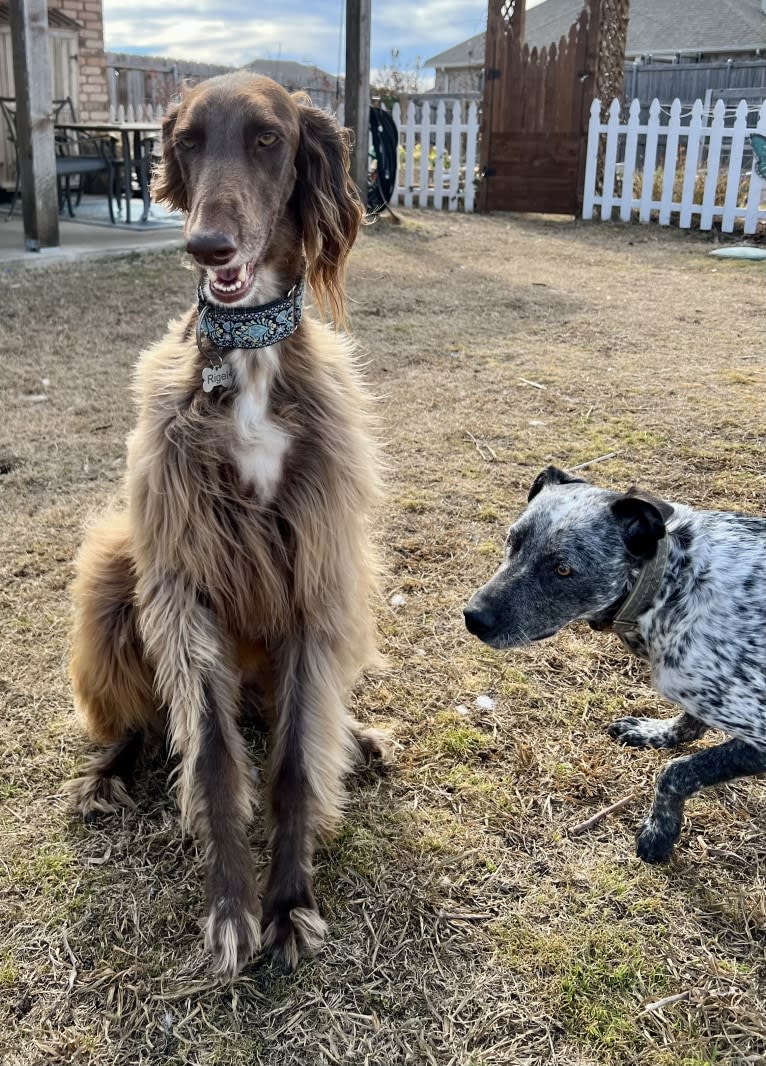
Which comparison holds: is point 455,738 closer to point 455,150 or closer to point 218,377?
point 218,377

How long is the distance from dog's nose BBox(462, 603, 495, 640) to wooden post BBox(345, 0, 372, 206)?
8.45 m

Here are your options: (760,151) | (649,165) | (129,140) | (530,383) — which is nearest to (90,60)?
(129,140)

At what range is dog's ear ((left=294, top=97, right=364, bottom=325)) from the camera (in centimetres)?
224

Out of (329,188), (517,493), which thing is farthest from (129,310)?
(329,188)

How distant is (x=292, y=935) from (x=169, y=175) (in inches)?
75.8

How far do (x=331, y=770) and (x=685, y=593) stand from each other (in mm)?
1049

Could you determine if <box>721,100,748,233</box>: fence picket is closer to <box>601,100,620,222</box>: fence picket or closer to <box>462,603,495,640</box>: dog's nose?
<box>601,100,620,222</box>: fence picket

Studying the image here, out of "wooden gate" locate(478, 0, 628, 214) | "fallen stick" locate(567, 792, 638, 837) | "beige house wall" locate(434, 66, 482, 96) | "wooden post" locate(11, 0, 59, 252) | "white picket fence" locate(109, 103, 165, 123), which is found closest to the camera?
"fallen stick" locate(567, 792, 638, 837)

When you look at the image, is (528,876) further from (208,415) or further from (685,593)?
(208,415)

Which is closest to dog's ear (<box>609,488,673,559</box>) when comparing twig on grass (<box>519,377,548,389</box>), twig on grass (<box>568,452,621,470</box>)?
twig on grass (<box>568,452,621,470</box>)

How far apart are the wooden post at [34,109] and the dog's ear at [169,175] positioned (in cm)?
663

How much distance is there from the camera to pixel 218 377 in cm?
213

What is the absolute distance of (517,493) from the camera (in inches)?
165

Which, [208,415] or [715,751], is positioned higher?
[208,415]
